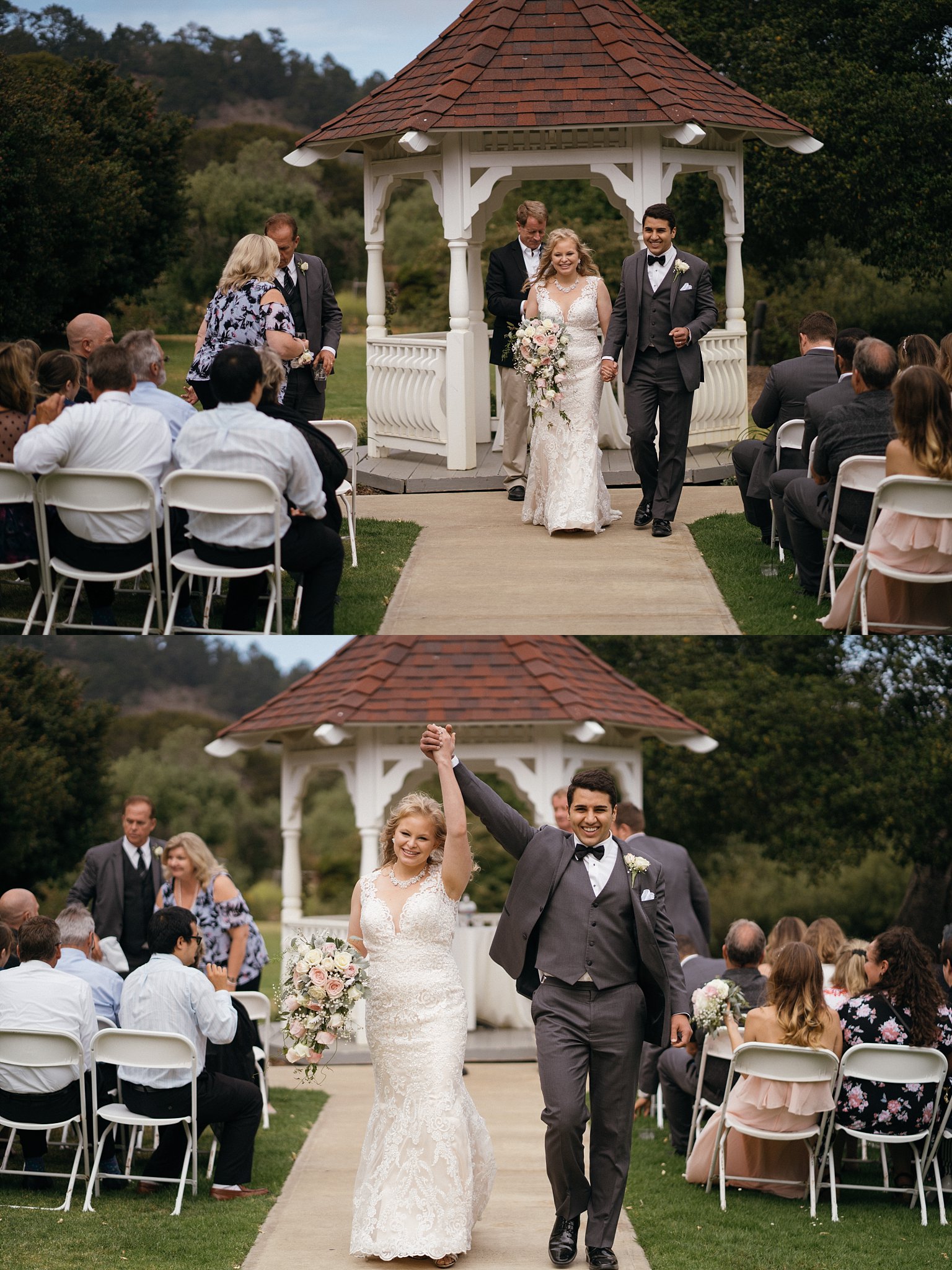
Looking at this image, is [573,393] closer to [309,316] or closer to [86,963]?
[309,316]

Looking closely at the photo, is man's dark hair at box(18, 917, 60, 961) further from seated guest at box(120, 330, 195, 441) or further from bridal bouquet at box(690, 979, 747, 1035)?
bridal bouquet at box(690, 979, 747, 1035)

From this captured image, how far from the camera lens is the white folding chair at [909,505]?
273 inches

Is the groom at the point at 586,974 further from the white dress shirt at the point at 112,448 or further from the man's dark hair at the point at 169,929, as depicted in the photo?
the white dress shirt at the point at 112,448

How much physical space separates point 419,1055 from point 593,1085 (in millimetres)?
643

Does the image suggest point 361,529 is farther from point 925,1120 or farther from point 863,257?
point 863,257

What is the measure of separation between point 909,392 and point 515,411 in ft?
15.6

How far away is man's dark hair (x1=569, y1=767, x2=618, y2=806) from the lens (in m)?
5.33

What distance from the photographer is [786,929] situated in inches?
303

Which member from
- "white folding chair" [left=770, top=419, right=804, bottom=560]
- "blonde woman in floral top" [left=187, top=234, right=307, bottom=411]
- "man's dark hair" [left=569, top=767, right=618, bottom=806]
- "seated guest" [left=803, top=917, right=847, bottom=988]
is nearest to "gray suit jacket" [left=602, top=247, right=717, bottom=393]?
"white folding chair" [left=770, top=419, right=804, bottom=560]

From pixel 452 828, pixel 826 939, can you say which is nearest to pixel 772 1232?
pixel 452 828

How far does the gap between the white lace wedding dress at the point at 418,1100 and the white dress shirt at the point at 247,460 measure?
6.65 feet

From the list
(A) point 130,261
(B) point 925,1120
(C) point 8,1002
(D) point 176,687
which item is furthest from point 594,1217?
(D) point 176,687

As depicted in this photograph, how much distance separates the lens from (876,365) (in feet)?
25.3

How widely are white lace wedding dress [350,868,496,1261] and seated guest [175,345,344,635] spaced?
2032 mm
